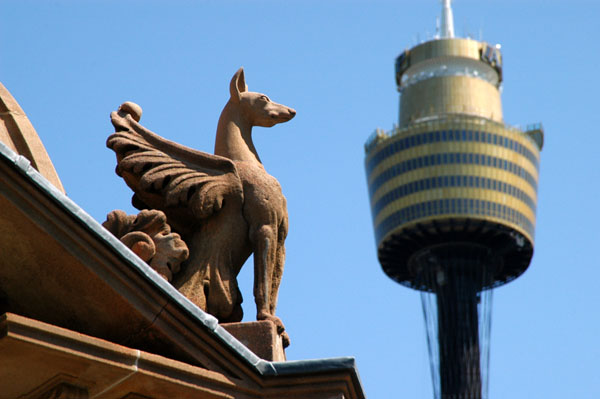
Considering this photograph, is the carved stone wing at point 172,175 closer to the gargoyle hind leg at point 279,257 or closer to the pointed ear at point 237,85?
the gargoyle hind leg at point 279,257

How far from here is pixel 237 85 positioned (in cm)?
1705

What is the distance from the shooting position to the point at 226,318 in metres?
15.1

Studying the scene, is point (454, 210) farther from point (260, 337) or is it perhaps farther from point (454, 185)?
point (260, 337)

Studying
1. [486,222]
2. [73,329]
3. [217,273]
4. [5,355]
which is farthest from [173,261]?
[486,222]

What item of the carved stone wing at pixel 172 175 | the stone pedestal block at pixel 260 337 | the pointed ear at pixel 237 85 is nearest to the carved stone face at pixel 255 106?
the pointed ear at pixel 237 85

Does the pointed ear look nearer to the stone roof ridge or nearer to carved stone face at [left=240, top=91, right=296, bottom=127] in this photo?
carved stone face at [left=240, top=91, right=296, bottom=127]

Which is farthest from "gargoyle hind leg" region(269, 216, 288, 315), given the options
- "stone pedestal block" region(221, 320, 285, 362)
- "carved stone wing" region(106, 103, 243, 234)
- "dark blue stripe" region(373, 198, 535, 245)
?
"dark blue stripe" region(373, 198, 535, 245)

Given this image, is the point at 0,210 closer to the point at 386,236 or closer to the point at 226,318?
the point at 226,318

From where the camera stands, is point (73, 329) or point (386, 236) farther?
point (386, 236)

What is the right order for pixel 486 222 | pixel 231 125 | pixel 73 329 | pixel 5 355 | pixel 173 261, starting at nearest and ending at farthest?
pixel 5 355, pixel 73 329, pixel 173 261, pixel 231 125, pixel 486 222

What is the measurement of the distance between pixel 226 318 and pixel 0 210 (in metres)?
3.23

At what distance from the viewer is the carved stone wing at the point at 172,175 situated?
50.6ft

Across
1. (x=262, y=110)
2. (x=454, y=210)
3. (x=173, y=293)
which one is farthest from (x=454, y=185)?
(x=173, y=293)

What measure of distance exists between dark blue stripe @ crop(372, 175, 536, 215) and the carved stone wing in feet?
596
